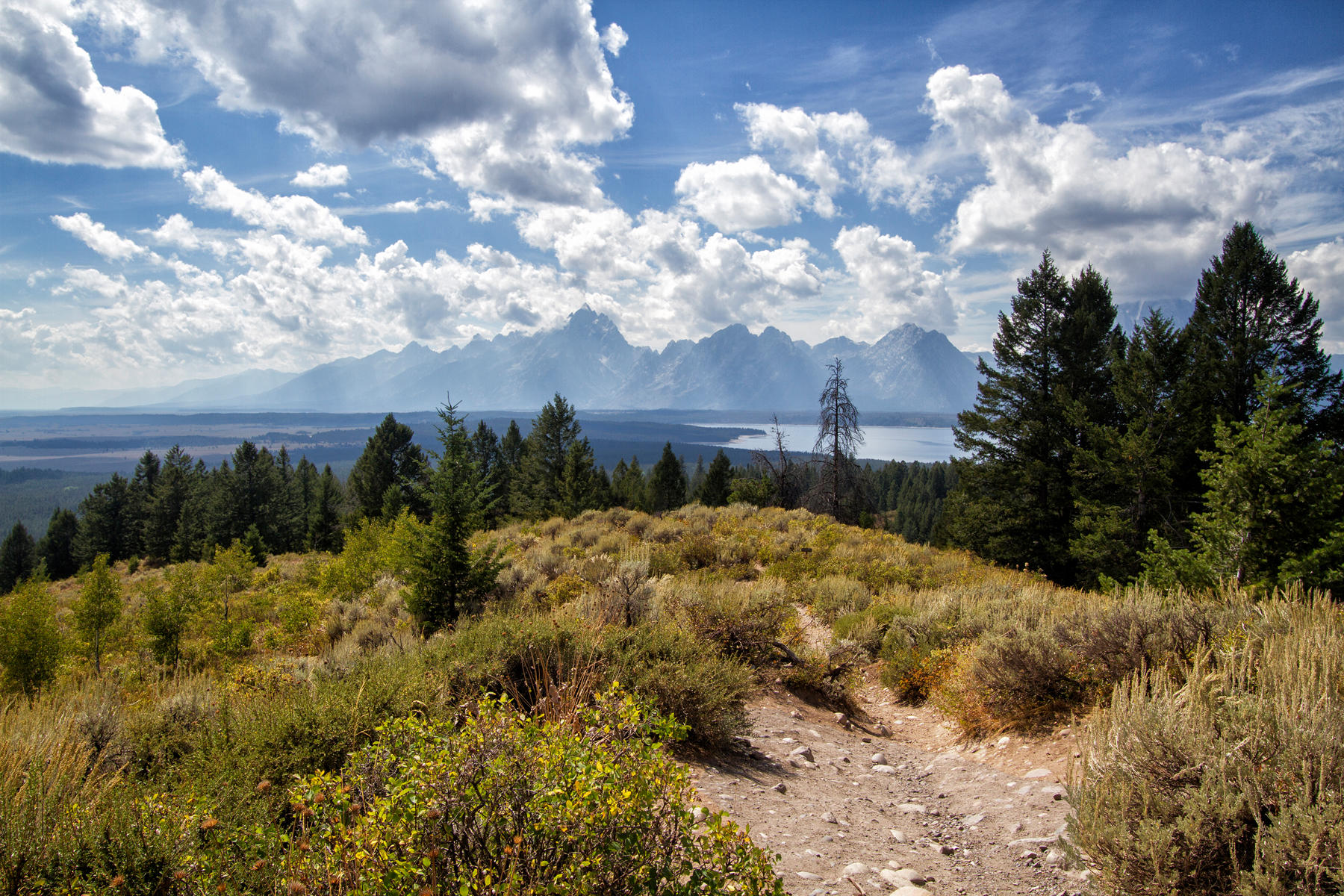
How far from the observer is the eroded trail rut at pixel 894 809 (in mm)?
3275

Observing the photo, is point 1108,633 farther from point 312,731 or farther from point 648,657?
point 312,731

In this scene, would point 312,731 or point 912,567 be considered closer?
point 312,731

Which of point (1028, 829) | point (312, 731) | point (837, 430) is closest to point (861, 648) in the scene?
point (1028, 829)

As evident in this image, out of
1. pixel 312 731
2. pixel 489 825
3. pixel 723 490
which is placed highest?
pixel 489 825

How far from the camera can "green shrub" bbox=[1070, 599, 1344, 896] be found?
2354 millimetres

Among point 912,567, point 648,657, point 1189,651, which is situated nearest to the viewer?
point 1189,651

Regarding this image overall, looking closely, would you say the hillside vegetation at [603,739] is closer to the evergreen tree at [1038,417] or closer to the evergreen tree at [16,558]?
the evergreen tree at [1038,417]

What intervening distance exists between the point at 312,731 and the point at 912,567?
1171 cm

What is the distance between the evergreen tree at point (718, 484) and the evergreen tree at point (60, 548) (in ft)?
192

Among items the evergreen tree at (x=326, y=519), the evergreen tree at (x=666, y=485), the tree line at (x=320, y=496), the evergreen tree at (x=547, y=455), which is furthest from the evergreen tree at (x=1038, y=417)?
the evergreen tree at (x=326, y=519)

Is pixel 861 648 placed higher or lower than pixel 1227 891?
lower

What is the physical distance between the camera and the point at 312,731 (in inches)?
149

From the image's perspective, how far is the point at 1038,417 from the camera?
21125mm

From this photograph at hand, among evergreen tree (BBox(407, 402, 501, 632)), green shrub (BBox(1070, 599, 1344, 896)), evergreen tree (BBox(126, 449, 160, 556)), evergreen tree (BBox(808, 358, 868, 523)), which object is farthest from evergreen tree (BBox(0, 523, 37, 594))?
green shrub (BBox(1070, 599, 1344, 896))
